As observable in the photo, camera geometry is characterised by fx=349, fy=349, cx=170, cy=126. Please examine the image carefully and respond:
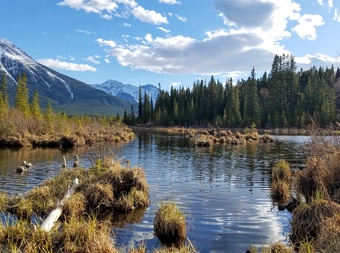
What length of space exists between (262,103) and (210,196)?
418 ft

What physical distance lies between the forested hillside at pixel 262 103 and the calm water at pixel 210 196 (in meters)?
68.8

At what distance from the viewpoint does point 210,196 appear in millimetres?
20297

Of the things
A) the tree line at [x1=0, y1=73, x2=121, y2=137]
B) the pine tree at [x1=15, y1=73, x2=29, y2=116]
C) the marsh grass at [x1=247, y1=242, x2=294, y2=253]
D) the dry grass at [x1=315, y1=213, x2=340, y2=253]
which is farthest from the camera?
the pine tree at [x1=15, y1=73, x2=29, y2=116]

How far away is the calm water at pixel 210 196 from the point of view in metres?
13.1

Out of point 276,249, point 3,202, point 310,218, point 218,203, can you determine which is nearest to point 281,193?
point 218,203

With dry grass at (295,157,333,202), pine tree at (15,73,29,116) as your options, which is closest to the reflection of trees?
dry grass at (295,157,333,202)

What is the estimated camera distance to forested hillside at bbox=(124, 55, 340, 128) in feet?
371

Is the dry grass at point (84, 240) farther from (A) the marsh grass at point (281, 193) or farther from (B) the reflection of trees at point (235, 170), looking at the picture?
(B) the reflection of trees at point (235, 170)

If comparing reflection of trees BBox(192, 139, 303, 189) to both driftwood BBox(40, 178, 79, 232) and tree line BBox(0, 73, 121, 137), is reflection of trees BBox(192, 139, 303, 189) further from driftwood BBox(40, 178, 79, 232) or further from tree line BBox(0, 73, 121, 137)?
tree line BBox(0, 73, 121, 137)

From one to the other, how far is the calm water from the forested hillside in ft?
226

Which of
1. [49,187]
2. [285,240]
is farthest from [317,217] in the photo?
[49,187]

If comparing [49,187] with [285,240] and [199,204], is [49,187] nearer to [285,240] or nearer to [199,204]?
[199,204]

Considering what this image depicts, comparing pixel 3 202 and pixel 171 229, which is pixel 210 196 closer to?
pixel 171 229

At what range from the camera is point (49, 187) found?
18.1 m
